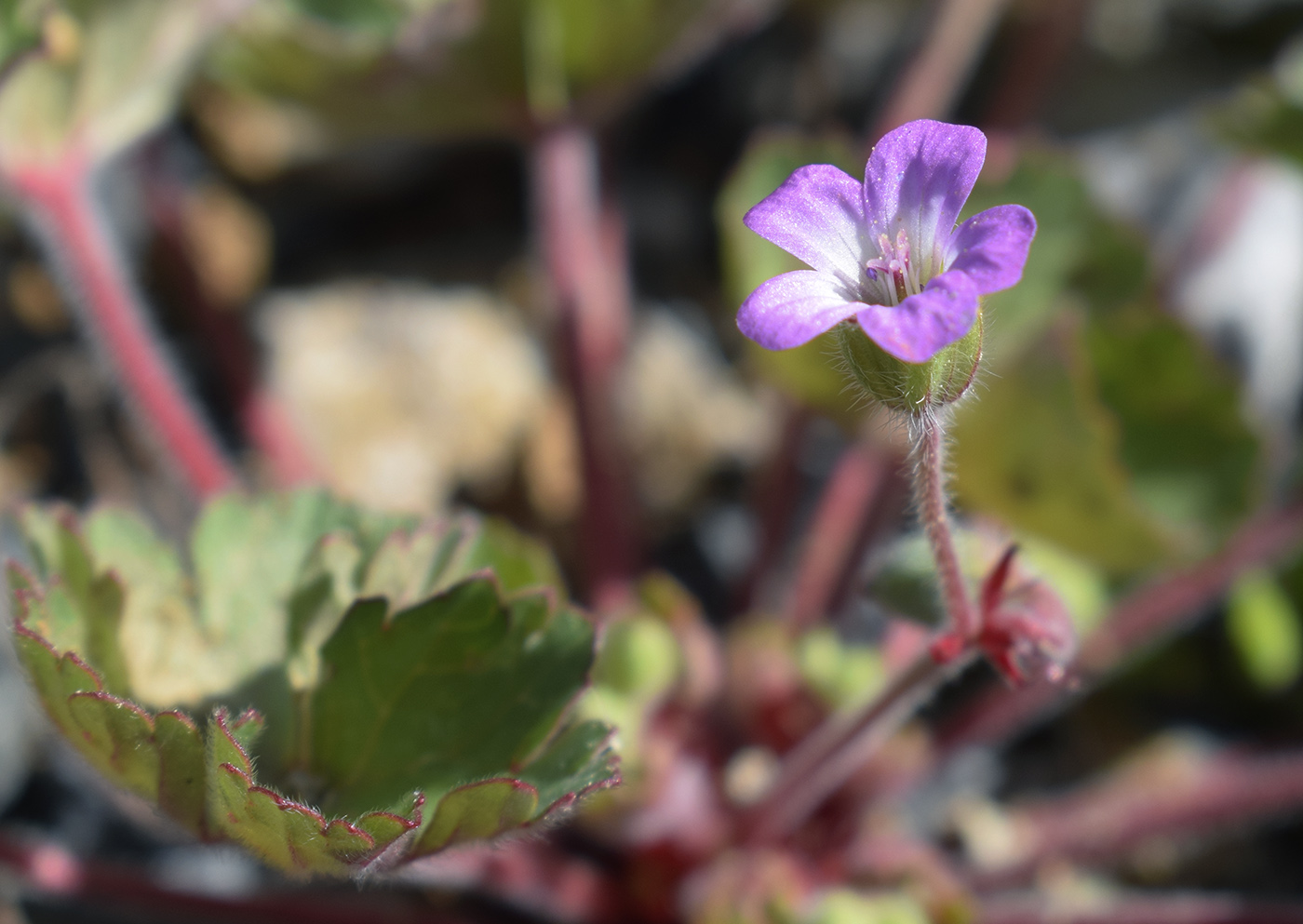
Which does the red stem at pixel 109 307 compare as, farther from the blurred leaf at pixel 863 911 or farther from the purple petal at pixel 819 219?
the purple petal at pixel 819 219

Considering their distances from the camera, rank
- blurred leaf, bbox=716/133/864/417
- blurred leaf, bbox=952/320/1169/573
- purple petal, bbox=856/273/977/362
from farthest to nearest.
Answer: blurred leaf, bbox=716/133/864/417 < blurred leaf, bbox=952/320/1169/573 < purple petal, bbox=856/273/977/362

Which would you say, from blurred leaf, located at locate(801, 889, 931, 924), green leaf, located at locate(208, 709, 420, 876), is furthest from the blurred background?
green leaf, located at locate(208, 709, 420, 876)

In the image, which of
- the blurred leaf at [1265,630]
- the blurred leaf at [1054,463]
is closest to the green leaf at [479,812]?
the blurred leaf at [1054,463]

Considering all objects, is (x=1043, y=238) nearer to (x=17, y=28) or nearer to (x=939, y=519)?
(x=939, y=519)

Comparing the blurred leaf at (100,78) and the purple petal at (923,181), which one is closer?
the purple petal at (923,181)

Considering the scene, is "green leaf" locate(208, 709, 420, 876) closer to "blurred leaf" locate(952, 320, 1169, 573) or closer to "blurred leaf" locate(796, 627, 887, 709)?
"blurred leaf" locate(796, 627, 887, 709)

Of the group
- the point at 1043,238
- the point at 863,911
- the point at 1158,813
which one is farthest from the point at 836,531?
the point at 863,911
